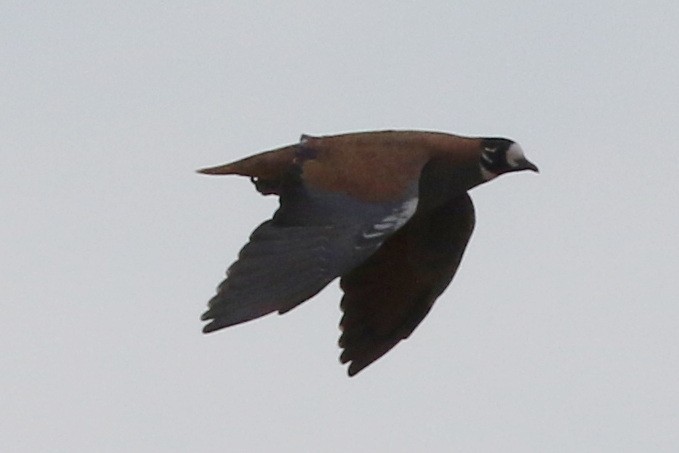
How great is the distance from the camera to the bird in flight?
13281 millimetres

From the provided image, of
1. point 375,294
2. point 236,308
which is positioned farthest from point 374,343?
point 236,308

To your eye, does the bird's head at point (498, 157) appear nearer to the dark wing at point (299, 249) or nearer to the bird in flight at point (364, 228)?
the bird in flight at point (364, 228)

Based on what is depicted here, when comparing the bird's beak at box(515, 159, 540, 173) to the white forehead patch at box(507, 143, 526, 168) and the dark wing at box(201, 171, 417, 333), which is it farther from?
the dark wing at box(201, 171, 417, 333)

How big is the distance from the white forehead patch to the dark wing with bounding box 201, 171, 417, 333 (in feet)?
4.44

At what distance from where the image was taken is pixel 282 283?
13.2 m

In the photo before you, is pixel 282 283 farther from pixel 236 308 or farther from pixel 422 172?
pixel 422 172

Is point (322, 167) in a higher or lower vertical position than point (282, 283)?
higher

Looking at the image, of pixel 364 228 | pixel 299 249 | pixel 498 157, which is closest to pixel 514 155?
pixel 498 157

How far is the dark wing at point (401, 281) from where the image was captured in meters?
15.4

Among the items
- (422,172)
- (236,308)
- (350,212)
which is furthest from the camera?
(422,172)

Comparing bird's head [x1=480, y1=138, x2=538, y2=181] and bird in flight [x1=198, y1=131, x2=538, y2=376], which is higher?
bird's head [x1=480, y1=138, x2=538, y2=181]

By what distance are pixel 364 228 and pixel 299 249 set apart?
40 cm

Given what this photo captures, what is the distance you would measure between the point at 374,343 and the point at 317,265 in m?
2.06

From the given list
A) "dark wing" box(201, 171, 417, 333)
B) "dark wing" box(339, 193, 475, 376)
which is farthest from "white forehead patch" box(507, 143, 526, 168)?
"dark wing" box(201, 171, 417, 333)
